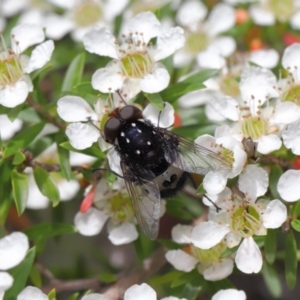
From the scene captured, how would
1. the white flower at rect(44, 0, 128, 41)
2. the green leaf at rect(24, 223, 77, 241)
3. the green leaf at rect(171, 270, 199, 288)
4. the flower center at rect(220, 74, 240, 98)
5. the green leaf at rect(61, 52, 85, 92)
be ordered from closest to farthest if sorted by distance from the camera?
the green leaf at rect(171, 270, 199, 288) < the green leaf at rect(24, 223, 77, 241) < the green leaf at rect(61, 52, 85, 92) < the flower center at rect(220, 74, 240, 98) < the white flower at rect(44, 0, 128, 41)

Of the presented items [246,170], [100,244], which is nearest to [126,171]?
[246,170]

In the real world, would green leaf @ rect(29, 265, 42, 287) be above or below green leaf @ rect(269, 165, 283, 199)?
below

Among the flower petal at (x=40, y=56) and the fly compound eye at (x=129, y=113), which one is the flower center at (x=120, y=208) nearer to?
the fly compound eye at (x=129, y=113)

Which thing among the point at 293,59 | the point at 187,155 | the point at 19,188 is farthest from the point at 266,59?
the point at 19,188

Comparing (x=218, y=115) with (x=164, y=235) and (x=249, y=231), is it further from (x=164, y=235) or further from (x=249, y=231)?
(x=164, y=235)

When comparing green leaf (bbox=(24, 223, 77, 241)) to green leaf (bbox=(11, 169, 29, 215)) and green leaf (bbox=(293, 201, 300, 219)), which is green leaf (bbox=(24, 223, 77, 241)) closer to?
green leaf (bbox=(11, 169, 29, 215))

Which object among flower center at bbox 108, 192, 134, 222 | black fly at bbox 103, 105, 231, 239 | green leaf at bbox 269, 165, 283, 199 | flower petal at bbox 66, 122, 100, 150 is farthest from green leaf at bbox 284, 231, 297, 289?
flower petal at bbox 66, 122, 100, 150

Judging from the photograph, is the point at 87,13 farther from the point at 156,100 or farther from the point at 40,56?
the point at 156,100

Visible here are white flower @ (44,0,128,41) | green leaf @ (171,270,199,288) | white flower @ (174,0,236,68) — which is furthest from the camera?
white flower @ (44,0,128,41)
